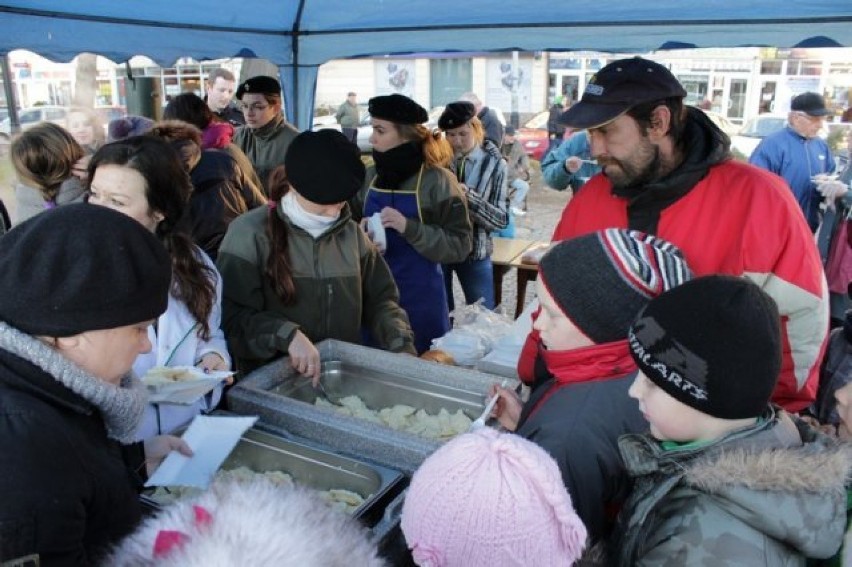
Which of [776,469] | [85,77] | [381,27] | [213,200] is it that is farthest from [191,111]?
[85,77]

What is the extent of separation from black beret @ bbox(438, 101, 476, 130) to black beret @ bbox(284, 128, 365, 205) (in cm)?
240

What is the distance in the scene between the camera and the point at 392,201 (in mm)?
3291

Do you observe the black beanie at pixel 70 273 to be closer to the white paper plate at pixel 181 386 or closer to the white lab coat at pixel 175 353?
the white paper plate at pixel 181 386

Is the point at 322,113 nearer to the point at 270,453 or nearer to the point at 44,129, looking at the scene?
the point at 44,129

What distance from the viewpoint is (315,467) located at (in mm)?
1597

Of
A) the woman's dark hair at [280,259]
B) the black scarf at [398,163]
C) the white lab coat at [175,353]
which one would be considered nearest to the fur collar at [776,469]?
the white lab coat at [175,353]

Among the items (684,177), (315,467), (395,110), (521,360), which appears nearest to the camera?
(315,467)

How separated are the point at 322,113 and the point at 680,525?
797 inches

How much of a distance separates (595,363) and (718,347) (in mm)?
305

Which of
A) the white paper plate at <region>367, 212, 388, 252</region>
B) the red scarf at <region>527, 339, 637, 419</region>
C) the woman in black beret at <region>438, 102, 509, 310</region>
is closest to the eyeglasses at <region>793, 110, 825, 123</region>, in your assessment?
the woman in black beret at <region>438, 102, 509, 310</region>

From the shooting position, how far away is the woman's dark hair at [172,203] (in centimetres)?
183

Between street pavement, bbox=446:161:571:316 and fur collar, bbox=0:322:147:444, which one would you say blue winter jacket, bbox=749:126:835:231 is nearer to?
street pavement, bbox=446:161:571:316

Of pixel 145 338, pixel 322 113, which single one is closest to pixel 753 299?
pixel 145 338

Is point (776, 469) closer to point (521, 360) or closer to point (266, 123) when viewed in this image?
point (521, 360)
